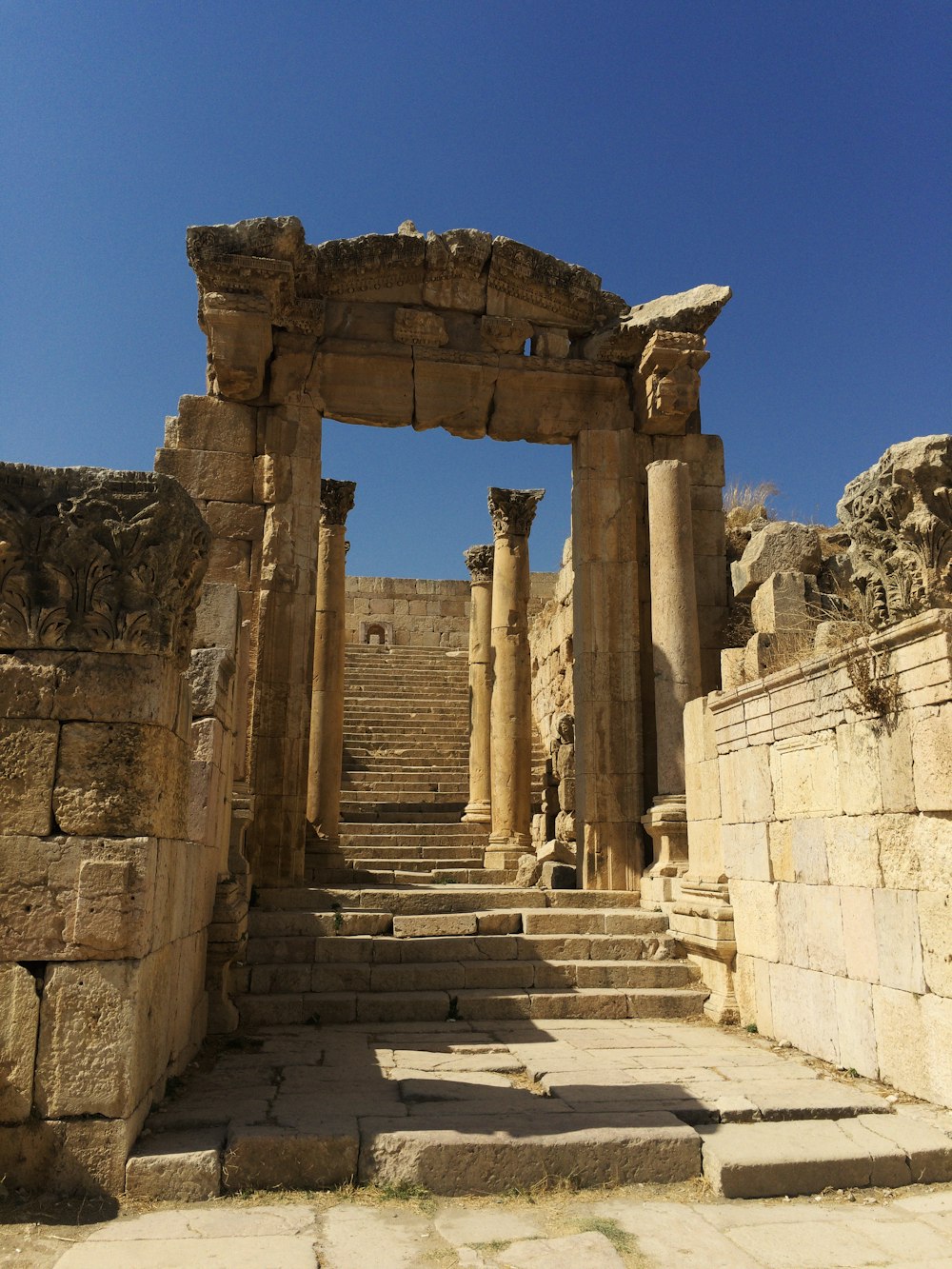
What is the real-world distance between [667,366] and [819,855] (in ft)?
17.9

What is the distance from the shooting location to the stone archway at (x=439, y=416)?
9.09m

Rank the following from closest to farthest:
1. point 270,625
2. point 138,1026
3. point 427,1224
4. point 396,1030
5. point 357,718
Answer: point 427,1224, point 138,1026, point 396,1030, point 270,625, point 357,718

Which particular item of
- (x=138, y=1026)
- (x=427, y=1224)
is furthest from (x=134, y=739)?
(x=427, y=1224)

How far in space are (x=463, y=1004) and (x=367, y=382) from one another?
572 cm

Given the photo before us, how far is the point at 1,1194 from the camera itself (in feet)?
12.0

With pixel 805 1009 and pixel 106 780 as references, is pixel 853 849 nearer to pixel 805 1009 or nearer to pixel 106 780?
pixel 805 1009

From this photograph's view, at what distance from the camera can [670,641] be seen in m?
9.50

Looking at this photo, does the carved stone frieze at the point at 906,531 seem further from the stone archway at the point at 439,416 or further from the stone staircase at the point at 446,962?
the stone archway at the point at 439,416

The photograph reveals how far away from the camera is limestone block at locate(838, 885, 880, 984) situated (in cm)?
525

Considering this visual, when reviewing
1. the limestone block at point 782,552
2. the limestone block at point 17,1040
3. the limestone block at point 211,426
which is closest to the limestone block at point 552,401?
the limestone block at point 782,552

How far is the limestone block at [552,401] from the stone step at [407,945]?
4872mm

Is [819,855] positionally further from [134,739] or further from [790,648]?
[134,739]

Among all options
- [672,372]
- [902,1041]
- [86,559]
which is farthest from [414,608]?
[86,559]

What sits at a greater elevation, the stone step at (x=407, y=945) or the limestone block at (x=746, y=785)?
the limestone block at (x=746, y=785)
